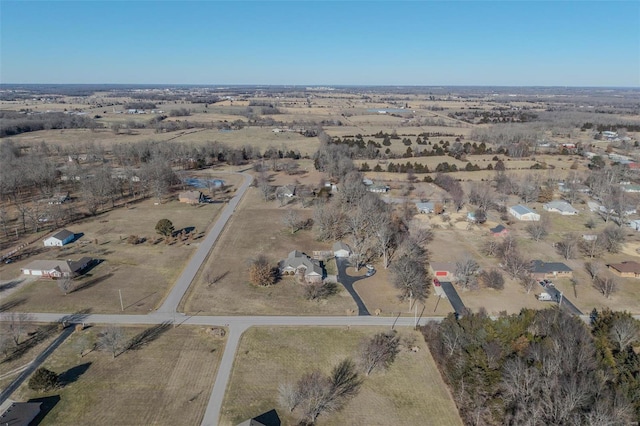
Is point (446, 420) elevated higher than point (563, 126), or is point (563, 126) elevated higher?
point (563, 126)

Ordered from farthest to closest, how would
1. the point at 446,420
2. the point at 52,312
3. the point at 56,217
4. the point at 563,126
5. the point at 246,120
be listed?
the point at 246,120
the point at 563,126
the point at 56,217
the point at 52,312
the point at 446,420

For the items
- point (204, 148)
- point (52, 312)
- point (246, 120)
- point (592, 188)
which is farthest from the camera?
point (246, 120)

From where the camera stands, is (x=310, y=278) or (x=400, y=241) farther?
(x=400, y=241)

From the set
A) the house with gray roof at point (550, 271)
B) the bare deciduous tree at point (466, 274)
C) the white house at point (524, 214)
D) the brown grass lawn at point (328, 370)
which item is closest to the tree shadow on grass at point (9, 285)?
the brown grass lawn at point (328, 370)

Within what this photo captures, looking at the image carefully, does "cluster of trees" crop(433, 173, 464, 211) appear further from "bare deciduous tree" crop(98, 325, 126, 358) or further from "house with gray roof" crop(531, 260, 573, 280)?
"bare deciduous tree" crop(98, 325, 126, 358)

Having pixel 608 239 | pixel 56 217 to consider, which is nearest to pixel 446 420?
pixel 608 239

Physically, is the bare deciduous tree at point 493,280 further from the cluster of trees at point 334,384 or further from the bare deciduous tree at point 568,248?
the cluster of trees at point 334,384

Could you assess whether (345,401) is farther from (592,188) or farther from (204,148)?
(204,148)

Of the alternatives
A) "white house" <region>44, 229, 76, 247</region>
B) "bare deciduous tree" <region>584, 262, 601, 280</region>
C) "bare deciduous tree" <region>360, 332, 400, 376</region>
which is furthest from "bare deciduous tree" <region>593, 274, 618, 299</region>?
"white house" <region>44, 229, 76, 247</region>
